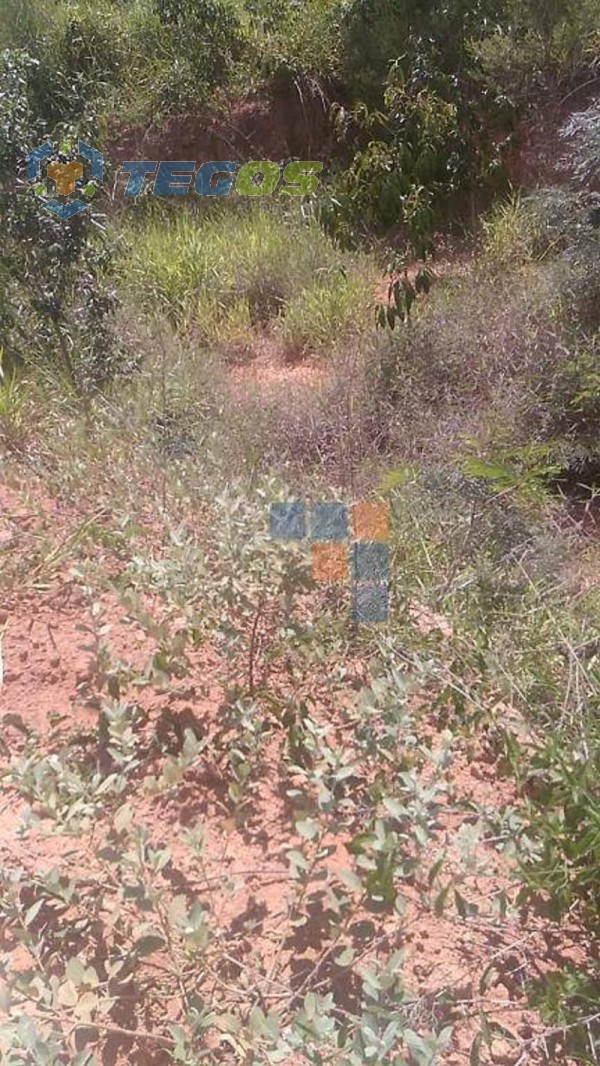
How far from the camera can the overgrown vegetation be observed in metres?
1.45

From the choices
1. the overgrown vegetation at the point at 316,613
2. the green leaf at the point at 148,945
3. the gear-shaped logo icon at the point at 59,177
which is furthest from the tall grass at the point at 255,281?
the green leaf at the point at 148,945

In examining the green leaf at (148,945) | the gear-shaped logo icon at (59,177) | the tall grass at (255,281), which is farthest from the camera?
the tall grass at (255,281)

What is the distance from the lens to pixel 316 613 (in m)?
2.22

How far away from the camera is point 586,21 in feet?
18.0

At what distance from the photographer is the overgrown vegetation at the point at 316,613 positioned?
145 cm

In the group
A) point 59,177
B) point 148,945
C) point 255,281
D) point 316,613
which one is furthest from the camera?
point 255,281

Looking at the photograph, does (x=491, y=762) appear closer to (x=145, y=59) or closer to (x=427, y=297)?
(x=427, y=297)

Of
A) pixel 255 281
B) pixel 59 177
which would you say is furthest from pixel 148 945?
pixel 255 281

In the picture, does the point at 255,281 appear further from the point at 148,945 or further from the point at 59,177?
the point at 148,945

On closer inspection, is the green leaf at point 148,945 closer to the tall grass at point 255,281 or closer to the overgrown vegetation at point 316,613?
the overgrown vegetation at point 316,613

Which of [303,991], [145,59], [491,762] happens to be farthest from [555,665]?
[145,59]

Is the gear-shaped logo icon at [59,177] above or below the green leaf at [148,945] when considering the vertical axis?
above

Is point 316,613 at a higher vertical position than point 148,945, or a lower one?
higher

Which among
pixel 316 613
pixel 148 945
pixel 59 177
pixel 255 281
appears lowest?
pixel 148 945
